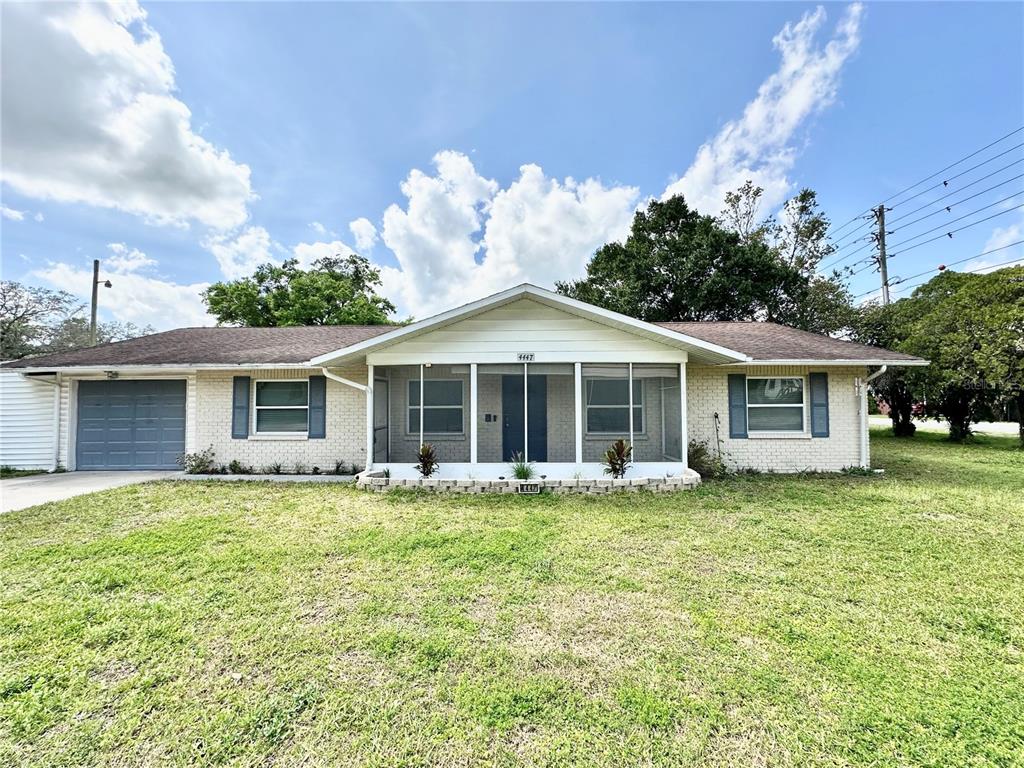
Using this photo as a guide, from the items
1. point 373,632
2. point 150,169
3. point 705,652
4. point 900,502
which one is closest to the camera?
point 705,652

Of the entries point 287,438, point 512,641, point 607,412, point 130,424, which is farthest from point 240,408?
point 512,641

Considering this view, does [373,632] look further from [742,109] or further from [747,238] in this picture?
[747,238]

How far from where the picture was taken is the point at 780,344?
9570 millimetres

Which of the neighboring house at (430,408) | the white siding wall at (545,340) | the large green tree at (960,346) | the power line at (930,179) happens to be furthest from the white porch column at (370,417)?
the power line at (930,179)

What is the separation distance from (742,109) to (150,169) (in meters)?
20.5

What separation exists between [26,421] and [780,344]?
17.4 metres

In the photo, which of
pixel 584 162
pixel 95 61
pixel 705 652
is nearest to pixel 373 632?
pixel 705 652

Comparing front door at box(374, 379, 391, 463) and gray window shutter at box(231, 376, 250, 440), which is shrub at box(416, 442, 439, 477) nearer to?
front door at box(374, 379, 391, 463)

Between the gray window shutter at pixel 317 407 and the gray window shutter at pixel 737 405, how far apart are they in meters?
8.95

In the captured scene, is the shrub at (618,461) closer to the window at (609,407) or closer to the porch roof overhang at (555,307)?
the window at (609,407)

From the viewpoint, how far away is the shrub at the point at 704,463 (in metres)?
8.41

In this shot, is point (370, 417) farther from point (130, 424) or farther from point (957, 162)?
point (957, 162)

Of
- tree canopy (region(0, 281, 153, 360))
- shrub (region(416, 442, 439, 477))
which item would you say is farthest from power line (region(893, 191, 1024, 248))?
tree canopy (region(0, 281, 153, 360))

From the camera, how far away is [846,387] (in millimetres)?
9023
